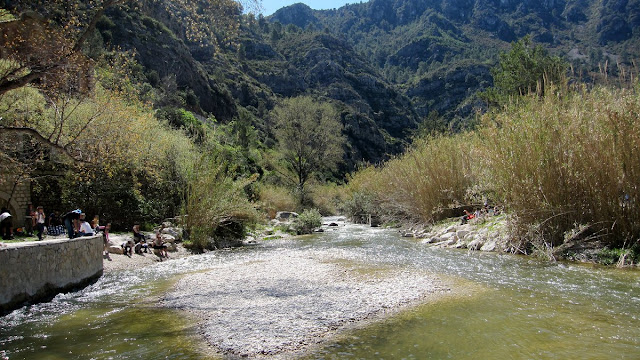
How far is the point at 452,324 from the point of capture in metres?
5.44

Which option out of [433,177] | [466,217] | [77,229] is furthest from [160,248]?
[466,217]

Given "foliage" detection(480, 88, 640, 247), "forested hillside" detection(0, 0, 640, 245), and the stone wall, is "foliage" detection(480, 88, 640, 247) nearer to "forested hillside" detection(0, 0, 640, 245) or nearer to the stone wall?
"forested hillside" detection(0, 0, 640, 245)

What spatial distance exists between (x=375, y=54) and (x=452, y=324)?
521ft

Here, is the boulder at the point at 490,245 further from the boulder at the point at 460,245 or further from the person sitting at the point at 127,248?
the person sitting at the point at 127,248

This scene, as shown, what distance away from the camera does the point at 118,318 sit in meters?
6.35

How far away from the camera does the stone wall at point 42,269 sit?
7.14m

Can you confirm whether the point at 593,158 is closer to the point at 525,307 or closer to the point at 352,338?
the point at 525,307

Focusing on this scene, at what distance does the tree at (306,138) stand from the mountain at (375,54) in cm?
860

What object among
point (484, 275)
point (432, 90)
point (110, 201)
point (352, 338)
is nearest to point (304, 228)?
point (110, 201)

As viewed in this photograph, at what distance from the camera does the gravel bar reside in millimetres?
5082

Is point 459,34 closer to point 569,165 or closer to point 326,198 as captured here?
point 326,198

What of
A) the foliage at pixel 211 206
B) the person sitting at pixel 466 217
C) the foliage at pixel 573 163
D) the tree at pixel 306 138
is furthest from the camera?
the tree at pixel 306 138

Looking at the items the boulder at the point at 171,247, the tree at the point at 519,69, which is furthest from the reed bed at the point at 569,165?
the tree at the point at 519,69

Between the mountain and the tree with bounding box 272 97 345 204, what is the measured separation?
8.60 meters
